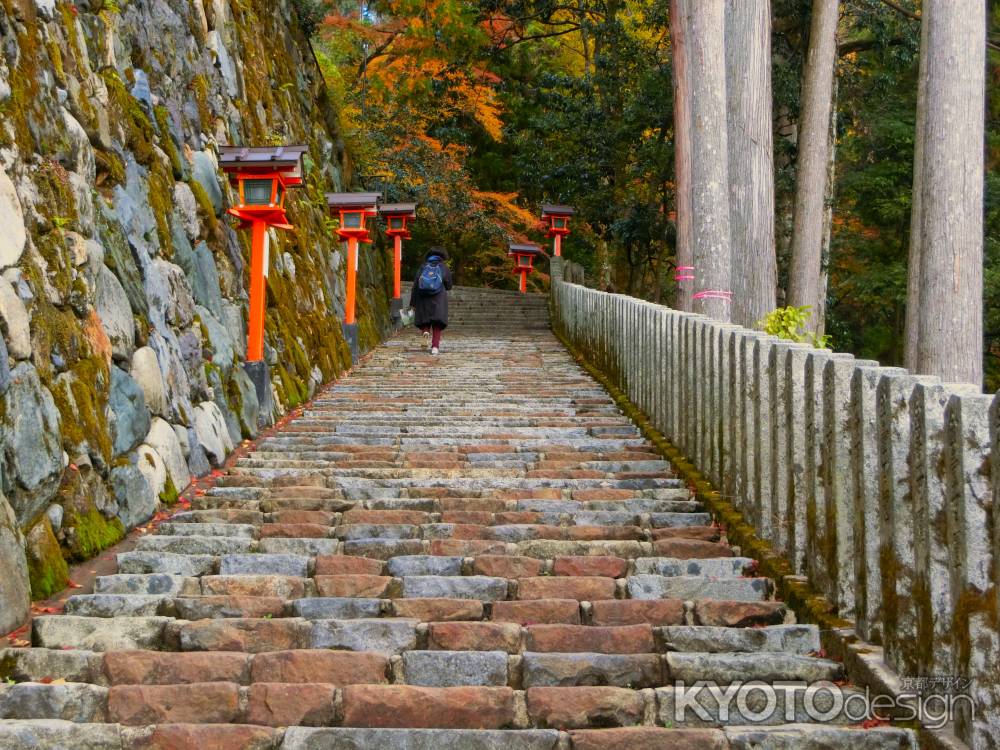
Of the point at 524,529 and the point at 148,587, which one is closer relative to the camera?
the point at 148,587

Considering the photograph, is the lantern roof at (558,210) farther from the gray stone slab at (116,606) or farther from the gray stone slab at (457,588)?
the gray stone slab at (116,606)

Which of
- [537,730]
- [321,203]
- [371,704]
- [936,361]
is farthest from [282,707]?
[321,203]

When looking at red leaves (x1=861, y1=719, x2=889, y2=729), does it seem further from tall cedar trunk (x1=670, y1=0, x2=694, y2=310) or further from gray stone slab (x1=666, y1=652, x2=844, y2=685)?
tall cedar trunk (x1=670, y1=0, x2=694, y2=310)

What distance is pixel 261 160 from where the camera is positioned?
9133 mm

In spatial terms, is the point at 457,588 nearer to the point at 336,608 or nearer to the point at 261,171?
the point at 336,608

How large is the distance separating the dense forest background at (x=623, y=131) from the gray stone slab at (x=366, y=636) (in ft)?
49.0

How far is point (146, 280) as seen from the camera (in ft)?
24.2

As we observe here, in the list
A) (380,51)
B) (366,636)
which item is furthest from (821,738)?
(380,51)

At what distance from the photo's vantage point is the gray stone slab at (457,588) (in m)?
4.69

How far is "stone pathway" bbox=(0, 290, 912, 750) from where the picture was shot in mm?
3430

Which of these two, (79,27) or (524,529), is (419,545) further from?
(79,27)

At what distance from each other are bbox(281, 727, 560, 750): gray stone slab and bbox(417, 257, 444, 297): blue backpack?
1172cm

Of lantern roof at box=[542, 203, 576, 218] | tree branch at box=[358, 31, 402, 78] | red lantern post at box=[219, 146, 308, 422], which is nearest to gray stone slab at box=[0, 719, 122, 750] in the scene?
red lantern post at box=[219, 146, 308, 422]

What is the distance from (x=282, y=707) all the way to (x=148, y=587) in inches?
59.6
